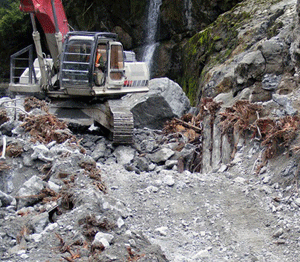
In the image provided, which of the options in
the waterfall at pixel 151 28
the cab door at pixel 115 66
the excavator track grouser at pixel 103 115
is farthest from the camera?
the waterfall at pixel 151 28

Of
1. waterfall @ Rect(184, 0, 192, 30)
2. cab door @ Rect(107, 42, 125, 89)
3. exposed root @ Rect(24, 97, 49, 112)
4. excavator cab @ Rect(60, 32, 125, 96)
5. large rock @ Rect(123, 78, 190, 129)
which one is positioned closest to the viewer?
excavator cab @ Rect(60, 32, 125, 96)

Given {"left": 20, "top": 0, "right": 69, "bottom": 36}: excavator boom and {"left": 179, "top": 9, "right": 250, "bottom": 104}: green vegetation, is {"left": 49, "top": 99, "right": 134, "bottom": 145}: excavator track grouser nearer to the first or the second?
{"left": 20, "top": 0, "right": 69, "bottom": 36}: excavator boom

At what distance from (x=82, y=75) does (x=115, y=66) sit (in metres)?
0.80

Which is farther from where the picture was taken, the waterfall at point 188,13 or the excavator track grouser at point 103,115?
the waterfall at point 188,13

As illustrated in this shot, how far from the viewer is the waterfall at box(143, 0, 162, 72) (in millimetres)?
23556

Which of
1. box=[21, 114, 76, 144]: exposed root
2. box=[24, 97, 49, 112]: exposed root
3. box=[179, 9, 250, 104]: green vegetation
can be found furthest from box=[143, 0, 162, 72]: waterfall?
box=[21, 114, 76, 144]: exposed root

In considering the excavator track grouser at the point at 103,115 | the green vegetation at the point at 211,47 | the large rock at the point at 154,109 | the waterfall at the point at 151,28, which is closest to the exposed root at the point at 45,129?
the excavator track grouser at the point at 103,115

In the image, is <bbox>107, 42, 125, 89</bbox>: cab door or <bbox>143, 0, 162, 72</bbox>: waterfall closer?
<bbox>107, 42, 125, 89</bbox>: cab door

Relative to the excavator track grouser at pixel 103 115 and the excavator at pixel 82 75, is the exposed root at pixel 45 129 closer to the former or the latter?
the excavator track grouser at pixel 103 115

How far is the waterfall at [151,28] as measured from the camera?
23556 millimetres

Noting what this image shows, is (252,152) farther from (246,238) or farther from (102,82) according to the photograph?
(102,82)

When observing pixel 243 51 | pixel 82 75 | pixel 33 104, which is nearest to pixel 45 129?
pixel 82 75

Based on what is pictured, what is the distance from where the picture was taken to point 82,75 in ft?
33.9

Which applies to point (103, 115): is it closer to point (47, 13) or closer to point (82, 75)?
point (82, 75)
